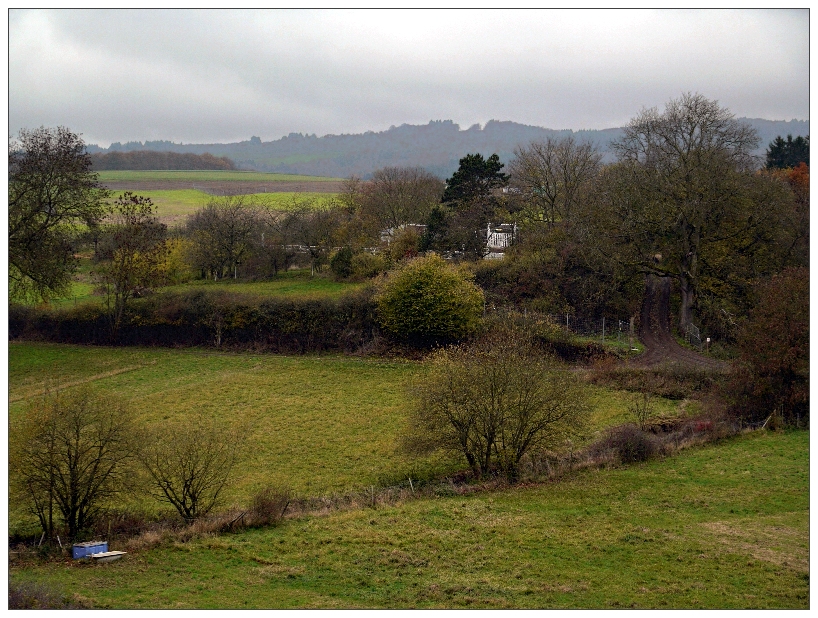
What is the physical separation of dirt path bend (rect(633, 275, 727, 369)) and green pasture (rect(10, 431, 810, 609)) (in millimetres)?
13865

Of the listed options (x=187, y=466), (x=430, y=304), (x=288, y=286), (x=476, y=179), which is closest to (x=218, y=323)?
(x=288, y=286)

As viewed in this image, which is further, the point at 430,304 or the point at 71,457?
the point at 430,304

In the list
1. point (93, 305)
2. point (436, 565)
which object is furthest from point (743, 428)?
point (93, 305)

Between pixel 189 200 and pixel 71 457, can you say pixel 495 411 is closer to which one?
pixel 71 457

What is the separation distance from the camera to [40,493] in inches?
917

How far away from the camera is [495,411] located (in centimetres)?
2877

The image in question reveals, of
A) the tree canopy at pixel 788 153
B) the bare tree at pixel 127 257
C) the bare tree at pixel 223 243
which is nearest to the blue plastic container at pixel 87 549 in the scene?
the bare tree at pixel 127 257

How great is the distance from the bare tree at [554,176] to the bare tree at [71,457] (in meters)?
38.1

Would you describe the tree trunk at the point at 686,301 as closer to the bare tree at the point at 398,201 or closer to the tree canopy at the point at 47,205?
the bare tree at the point at 398,201

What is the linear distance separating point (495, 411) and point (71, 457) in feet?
44.7

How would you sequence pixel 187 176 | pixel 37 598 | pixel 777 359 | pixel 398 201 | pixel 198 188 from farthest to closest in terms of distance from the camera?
pixel 187 176, pixel 198 188, pixel 398 201, pixel 777 359, pixel 37 598

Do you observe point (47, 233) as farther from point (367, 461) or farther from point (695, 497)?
point (695, 497)

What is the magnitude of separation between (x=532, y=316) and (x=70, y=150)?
2676 centimetres

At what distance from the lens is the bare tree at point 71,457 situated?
75.7 feet
